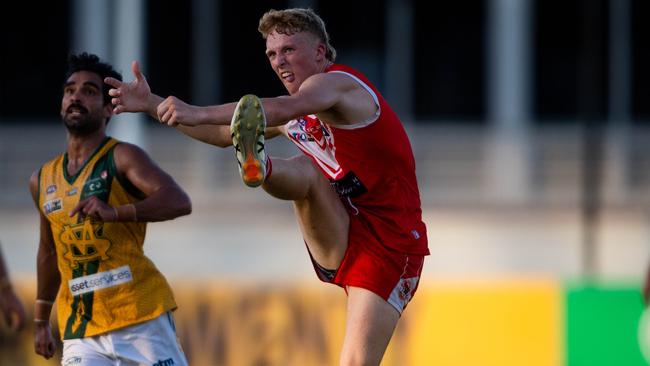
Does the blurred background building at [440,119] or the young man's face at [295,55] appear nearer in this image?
the young man's face at [295,55]

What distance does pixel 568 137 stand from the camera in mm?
24312

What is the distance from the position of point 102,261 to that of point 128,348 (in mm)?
402

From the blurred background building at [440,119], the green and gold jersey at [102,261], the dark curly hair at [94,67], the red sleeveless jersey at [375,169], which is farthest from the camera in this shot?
the blurred background building at [440,119]

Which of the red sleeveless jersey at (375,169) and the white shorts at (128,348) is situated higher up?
the red sleeveless jersey at (375,169)

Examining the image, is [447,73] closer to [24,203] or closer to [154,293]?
[24,203]

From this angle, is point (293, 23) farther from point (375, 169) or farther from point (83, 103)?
point (83, 103)

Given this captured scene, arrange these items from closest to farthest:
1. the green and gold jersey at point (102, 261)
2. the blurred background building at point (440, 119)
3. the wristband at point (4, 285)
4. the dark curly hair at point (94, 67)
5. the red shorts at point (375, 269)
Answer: the red shorts at point (375, 269)
the green and gold jersey at point (102, 261)
the dark curly hair at point (94, 67)
the wristband at point (4, 285)
the blurred background building at point (440, 119)

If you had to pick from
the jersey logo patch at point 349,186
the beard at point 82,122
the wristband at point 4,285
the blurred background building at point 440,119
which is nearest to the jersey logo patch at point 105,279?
the beard at point 82,122

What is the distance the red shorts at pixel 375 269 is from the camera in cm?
565

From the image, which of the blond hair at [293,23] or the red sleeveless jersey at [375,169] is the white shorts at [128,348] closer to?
the red sleeveless jersey at [375,169]

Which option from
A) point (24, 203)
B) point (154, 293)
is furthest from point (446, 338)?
point (24, 203)

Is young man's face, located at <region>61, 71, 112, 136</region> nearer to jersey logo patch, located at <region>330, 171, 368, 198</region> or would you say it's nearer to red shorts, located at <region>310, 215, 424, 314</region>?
jersey logo patch, located at <region>330, 171, 368, 198</region>

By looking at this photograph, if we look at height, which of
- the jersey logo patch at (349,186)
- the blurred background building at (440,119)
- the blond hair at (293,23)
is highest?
the blond hair at (293,23)

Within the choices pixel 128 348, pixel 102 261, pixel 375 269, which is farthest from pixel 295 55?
pixel 128 348
